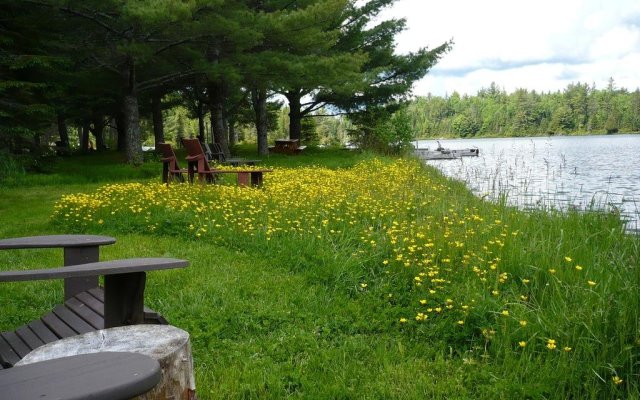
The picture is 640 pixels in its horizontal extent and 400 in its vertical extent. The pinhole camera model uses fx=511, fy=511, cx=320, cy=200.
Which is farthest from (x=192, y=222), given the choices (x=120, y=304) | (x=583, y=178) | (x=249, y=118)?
(x=249, y=118)

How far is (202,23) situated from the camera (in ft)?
45.0

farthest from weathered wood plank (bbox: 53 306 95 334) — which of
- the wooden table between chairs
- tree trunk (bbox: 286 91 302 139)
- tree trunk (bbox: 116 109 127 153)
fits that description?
tree trunk (bbox: 116 109 127 153)

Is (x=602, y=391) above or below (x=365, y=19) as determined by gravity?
below

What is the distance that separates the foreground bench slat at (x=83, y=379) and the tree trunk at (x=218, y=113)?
18.0m

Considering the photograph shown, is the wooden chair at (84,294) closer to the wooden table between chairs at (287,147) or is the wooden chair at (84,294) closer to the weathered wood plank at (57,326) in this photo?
the weathered wood plank at (57,326)

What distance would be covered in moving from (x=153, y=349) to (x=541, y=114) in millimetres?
112344

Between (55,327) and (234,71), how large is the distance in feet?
42.5

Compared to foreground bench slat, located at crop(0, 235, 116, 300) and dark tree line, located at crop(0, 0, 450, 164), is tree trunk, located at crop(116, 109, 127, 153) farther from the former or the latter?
foreground bench slat, located at crop(0, 235, 116, 300)

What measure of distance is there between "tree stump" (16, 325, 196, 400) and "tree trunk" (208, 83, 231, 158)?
17309 mm

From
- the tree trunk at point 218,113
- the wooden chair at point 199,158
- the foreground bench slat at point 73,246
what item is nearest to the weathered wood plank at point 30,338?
the foreground bench slat at point 73,246

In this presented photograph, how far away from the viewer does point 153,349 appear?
187cm

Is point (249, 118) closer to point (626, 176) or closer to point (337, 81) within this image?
point (337, 81)

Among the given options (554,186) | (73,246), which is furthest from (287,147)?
(73,246)

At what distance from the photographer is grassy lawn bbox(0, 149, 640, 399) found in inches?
117
